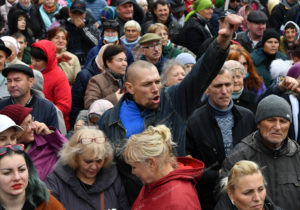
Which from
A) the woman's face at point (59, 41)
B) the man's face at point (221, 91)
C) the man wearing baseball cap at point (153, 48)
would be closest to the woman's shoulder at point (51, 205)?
the man's face at point (221, 91)

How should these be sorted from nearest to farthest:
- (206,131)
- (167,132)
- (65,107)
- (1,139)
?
(167,132)
(1,139)
(206,131)
(65,107)

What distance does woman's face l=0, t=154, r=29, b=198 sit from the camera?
357 cm

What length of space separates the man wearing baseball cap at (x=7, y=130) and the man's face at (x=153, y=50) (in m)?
3.15

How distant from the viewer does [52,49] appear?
6.50 m

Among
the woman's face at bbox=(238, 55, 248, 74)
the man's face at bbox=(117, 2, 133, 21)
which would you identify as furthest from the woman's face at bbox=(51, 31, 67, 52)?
the woman's face at bbox=(238, 55, 248, 74)

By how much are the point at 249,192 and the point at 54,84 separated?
3388 millimetres

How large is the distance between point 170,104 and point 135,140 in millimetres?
742

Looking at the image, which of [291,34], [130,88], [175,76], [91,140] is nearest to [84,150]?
[91,140]

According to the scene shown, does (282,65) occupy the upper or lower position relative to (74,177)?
upper

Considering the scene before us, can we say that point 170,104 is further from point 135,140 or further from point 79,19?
point 79,19

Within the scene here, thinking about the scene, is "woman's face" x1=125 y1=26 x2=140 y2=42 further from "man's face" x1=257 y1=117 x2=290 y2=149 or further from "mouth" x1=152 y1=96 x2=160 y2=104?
"man's face" x1=257 y1=117 x2=290 y2=149

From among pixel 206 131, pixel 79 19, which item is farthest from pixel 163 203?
pixel 79 19

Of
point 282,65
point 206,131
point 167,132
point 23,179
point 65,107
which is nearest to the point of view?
point 23,179

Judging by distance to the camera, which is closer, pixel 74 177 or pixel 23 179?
pixel 23 179
